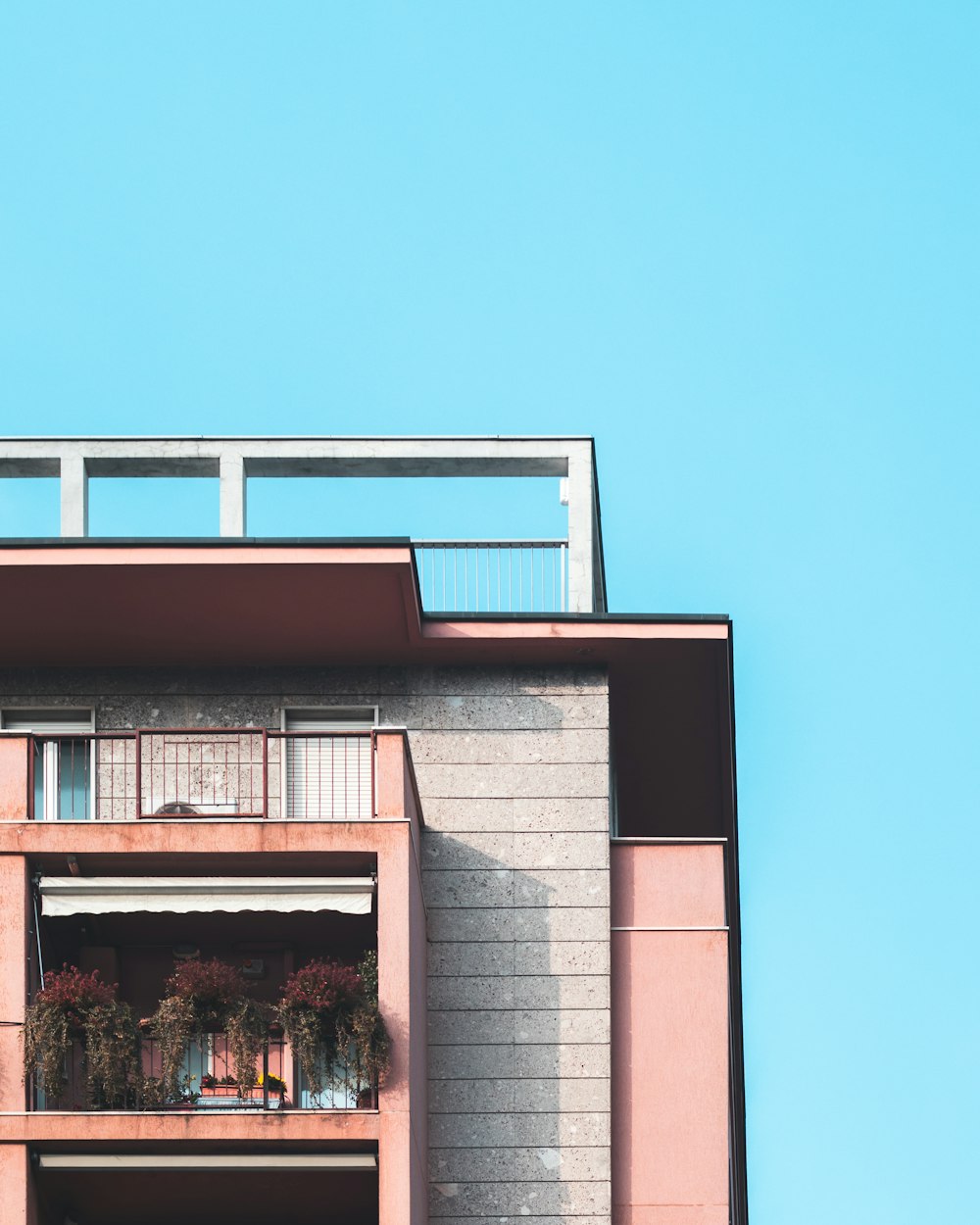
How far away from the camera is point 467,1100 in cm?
2978

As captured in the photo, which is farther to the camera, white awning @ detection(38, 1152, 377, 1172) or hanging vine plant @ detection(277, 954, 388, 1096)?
hanging vine plant @ detection(277, 954, 388, 1096)

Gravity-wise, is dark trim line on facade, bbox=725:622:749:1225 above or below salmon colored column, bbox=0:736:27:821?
below

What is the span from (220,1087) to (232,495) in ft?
24.2

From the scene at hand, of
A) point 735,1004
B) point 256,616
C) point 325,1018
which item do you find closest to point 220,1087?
point 325,1018

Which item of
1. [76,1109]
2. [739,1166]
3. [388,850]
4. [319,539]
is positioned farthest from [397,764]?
[739,1166]

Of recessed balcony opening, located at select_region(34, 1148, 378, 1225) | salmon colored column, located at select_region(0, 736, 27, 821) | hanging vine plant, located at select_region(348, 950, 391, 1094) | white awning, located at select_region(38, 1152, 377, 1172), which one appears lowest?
recessed balcony opening, located at select_region(34, 1148, 378, 1225)

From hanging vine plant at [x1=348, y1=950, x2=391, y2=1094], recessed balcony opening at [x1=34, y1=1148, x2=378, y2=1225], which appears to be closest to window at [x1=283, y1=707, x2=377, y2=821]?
hanging vine plant at [x1=348, y1=950, x2=391, y2=1094]

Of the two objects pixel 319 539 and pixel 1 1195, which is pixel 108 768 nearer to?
pixel 319 539

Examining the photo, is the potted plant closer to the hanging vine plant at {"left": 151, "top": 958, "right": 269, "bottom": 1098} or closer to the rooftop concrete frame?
the hanging vine plant at {"left": 151, "top": 958, "right": 269, "bottom": 1098}

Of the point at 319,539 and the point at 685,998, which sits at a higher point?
the point at 319,539

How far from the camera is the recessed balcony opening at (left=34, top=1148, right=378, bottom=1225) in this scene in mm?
27109

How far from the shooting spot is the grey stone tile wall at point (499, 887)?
2961 cm

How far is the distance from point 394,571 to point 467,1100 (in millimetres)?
5815

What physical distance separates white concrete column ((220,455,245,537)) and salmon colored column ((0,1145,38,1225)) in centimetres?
820
